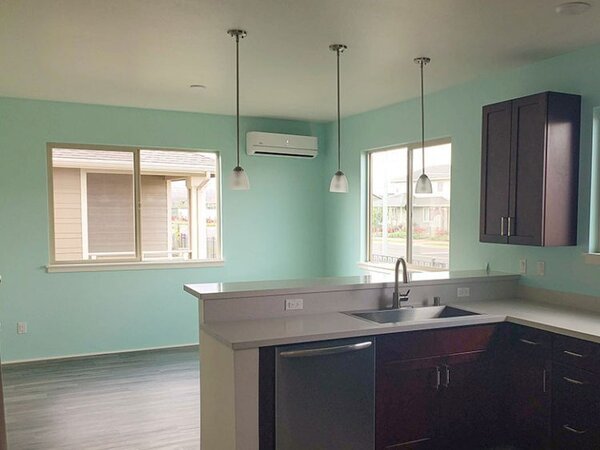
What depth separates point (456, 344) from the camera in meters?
2.97

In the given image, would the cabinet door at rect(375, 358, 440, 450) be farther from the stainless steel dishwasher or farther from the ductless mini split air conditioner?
the ductless mini split air conditioner

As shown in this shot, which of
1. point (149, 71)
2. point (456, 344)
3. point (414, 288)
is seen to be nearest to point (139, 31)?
point (149, 71)

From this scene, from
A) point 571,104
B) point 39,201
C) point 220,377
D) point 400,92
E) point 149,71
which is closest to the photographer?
point 220,377

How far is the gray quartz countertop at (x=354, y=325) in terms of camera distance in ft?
8.23

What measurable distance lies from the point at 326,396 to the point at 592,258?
195cm

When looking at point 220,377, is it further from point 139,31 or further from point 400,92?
point 400,92

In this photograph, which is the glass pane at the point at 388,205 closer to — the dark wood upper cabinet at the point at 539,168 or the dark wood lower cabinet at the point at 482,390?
the dark wood upper cabinet at the point at 539,168

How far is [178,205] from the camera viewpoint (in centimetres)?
575

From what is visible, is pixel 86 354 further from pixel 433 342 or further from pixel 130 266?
pixel 433 342

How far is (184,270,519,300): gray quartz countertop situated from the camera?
9.48 ft

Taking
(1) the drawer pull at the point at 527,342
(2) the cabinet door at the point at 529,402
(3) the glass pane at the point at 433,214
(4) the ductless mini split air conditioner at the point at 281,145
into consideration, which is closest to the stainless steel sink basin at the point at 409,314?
(1) the drawer pull at the point at 527,342

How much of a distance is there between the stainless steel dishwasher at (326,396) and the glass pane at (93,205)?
3.47m

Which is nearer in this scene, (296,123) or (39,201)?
(39,201)

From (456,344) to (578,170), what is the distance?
142cm
